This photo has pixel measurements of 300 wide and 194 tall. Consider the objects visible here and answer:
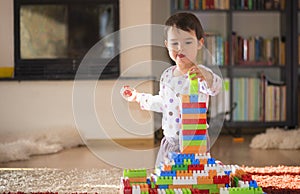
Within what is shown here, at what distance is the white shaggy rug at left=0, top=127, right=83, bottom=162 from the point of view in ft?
11.8

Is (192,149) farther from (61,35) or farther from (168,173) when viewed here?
(61,35)

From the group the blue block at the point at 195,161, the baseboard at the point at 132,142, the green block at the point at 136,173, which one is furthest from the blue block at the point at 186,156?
the baseboard at the point at 132,142

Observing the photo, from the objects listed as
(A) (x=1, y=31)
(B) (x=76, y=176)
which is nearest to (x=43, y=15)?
(A) (x=1, y=31)

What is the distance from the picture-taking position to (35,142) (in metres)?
4.05

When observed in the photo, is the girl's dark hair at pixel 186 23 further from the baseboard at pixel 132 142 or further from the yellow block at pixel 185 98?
the baseboard at pixel 132 142

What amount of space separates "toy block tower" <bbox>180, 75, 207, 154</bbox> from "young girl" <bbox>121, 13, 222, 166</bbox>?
12 centimetres

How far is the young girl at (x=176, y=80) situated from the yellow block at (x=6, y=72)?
2395mm

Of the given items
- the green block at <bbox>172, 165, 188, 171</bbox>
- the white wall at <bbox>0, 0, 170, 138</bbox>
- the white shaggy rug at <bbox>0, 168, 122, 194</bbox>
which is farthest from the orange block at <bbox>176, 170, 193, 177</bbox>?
the white wall at <bbox>0, 0, 170, 138</bbox>

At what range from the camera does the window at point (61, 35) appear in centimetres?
441

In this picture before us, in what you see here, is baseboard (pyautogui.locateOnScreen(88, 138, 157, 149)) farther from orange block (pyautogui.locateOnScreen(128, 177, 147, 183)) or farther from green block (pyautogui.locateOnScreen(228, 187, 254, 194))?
green block (pyautogui.locateOnScreen(228, 187, 254, 194))

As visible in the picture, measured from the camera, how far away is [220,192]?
1863 millimetres

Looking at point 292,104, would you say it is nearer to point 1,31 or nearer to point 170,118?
point 1,31

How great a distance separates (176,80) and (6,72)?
2.51m

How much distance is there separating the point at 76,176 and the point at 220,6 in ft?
7.42
